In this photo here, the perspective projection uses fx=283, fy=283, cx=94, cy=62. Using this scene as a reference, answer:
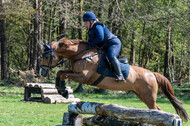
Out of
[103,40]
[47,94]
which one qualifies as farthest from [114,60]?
[47,94]

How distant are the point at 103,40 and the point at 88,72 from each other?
94cm

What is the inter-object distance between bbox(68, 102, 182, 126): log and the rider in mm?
901

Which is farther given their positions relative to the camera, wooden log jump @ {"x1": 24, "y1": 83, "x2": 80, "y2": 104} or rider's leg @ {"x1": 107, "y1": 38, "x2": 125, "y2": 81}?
wooden log jump @ {"x1": 24, "y1": 83, "x2": 80, "y2": 104}

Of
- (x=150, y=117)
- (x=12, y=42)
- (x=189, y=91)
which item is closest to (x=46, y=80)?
(x=189, y=91)

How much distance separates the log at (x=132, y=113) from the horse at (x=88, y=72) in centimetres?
63

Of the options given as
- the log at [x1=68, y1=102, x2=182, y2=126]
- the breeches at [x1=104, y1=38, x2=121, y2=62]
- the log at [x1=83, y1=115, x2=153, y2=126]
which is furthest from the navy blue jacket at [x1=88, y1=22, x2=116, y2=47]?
the log at [x1=83, y1=115, x2=153, y2=126]

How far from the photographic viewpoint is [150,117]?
5316mm

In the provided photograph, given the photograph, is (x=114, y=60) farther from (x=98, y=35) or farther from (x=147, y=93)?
(x=147, y=93)

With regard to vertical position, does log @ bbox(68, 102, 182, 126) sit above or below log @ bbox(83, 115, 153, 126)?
above

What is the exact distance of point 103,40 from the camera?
6.96 metres

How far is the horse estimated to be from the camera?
6.57 metres

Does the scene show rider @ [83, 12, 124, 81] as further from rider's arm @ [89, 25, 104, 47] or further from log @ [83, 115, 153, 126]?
log @ [83, 115, 153, 126]

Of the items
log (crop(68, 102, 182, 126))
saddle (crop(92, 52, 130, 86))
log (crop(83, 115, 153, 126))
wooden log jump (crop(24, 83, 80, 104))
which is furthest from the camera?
wooden log jump (crop(24, 83, 80, 104))

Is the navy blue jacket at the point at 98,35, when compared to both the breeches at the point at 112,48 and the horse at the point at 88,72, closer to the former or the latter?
the breeches at the point at 112,48
